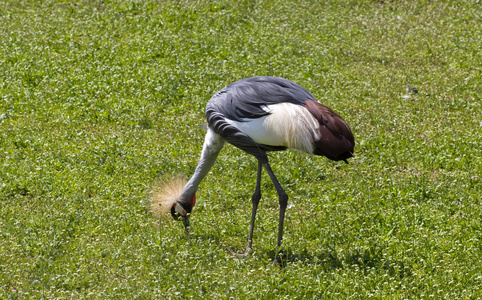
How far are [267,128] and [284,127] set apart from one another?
205 mm

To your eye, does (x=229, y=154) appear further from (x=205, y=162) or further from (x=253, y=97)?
(x=253, y=97)

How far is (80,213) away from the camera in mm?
7867

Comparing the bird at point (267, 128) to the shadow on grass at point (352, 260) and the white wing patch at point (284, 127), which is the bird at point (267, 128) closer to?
the white wing patch at point (284, 127)

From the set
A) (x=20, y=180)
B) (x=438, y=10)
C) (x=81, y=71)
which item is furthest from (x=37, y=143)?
(x=438, y=10)

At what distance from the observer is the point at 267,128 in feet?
22.4

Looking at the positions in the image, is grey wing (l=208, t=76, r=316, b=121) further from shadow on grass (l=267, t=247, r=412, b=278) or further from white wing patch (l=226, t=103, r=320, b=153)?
shadow on grass (l=267, t=247, r=412, b=278)

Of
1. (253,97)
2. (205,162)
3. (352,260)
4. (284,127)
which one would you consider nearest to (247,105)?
(253,97)

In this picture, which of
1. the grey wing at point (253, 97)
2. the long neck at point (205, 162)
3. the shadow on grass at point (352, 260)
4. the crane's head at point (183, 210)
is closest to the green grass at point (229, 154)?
the shadow on grass at point (352, 260)

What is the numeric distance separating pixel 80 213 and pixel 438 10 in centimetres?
1150

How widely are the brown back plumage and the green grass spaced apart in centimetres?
109

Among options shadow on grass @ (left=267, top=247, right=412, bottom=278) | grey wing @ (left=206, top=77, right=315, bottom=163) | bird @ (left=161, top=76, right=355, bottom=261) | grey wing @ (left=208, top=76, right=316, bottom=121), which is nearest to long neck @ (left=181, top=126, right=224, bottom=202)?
bird @ (left=161, top=76, right=355, bottom=261)

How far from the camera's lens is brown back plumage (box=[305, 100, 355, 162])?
6.48m

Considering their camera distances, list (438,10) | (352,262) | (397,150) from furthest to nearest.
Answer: (438,10), (397,150), (352,262)

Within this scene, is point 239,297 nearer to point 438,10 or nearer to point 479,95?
point 479,95
